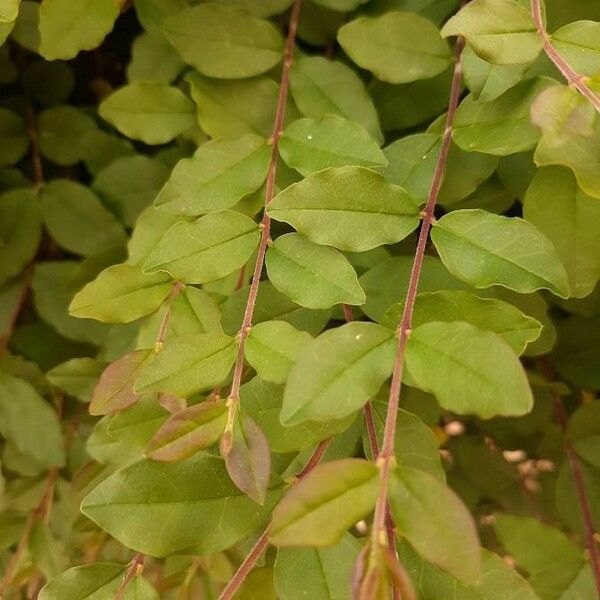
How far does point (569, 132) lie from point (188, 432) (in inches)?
10.7

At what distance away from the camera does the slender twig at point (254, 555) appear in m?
0.43

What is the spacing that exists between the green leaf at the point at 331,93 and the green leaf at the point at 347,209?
0.14m

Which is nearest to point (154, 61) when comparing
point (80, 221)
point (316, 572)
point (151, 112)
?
point (151, 112)

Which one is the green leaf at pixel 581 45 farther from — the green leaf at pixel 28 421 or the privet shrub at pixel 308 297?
the green leaf at pixel 28 421

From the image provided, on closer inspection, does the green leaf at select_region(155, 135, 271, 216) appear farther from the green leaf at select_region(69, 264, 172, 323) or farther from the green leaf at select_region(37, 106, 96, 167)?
the green leaf at select_region(37, 106, 96, 167)

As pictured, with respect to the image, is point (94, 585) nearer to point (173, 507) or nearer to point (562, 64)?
point (173, 507)

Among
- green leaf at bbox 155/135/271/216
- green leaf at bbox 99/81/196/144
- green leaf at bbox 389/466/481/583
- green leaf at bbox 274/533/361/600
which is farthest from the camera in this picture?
green leaf at bbox 99/81/196/144

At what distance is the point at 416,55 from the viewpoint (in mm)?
588

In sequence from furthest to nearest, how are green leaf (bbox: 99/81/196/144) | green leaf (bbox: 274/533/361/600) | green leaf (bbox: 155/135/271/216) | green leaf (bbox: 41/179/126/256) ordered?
green leaf (bbox: 41/179/126/256)
green leaf (bbox: 99/81/196/144)
green leaf (bbox: 155/135/271/216)
green leaf (bbox: 274/533/361/600)

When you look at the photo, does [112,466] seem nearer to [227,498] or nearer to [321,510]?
[227,498]

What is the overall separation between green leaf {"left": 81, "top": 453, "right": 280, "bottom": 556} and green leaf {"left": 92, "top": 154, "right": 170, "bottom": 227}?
0.37 metres

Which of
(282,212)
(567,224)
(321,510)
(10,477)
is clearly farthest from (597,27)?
(10,477)

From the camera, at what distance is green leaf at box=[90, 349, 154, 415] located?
1.63 feet

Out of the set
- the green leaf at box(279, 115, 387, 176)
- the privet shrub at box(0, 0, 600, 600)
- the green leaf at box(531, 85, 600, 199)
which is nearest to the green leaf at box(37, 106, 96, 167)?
the privet shrub at box(0, 0, 600, 600)
